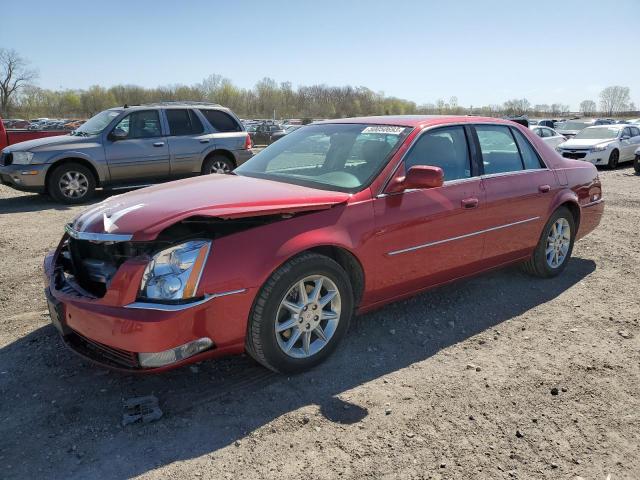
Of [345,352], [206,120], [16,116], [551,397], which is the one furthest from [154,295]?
[16,116]

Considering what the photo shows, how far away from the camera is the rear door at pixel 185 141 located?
32.4ft

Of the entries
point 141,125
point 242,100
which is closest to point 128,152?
point 141,125

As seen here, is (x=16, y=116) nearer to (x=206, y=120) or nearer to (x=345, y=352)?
(x=206, y=120)

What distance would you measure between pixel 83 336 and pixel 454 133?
3169mm

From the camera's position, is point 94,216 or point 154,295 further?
point 94,216

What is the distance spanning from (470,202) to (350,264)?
1251mm

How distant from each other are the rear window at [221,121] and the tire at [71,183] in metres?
2.59

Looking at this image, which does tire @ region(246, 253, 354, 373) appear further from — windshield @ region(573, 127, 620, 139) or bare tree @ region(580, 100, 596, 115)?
bare tree @ region(580, 100, 596, 115)

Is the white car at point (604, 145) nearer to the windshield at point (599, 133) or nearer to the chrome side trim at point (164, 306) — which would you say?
the windshield at point (599, 133)

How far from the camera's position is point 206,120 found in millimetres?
10383

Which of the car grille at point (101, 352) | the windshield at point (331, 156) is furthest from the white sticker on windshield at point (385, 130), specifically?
the car grille at point (101, 352)

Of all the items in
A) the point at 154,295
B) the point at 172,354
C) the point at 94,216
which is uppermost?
the point at 94,216

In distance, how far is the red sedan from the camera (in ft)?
9.07

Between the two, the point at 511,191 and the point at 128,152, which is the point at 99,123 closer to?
the point at 128,152
